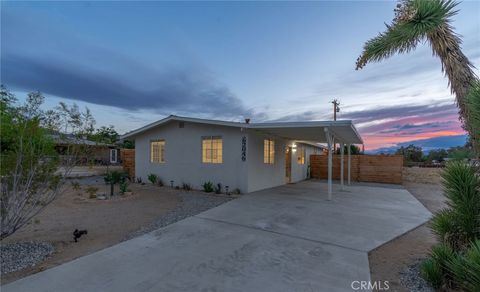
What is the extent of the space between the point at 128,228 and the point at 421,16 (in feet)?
20.6

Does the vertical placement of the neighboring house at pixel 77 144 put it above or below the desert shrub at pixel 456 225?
above

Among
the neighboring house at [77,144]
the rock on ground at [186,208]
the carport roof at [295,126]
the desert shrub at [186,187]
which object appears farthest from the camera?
the desert shrub at [186,187]

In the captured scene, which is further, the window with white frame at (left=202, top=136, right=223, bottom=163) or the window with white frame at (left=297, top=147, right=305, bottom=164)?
the window with white frame at (left=297, top=147, right=305, bottom=164)

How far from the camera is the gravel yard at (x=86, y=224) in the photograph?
4027 millimetres

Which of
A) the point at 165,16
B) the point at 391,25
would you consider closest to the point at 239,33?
the point at 165,16

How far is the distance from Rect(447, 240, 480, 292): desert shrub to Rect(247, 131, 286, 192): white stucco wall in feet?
24.9

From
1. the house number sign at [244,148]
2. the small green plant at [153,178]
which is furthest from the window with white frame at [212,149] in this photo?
the small green plant at [153,178]

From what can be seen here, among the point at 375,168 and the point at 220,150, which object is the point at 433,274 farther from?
the point at 375,168

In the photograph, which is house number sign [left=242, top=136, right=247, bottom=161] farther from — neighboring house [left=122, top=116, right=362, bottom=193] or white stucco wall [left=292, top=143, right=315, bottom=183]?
white stucco wall [left=292, top=143, right=315, bottom=183]

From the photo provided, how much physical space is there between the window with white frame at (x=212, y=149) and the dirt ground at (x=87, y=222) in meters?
2.08

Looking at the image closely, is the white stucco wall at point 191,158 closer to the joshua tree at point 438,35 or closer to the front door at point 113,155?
the joshua tree at point 438,35

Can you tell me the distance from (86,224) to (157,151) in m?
7.09

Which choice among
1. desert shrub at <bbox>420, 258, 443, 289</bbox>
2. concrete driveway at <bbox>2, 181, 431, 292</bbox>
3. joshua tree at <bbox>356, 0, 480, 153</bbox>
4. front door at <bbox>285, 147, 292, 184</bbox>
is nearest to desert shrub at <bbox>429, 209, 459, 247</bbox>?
desert shrub at <bbox>420, 258, 443, 289</bbox>

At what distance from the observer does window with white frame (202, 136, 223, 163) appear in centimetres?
1067
